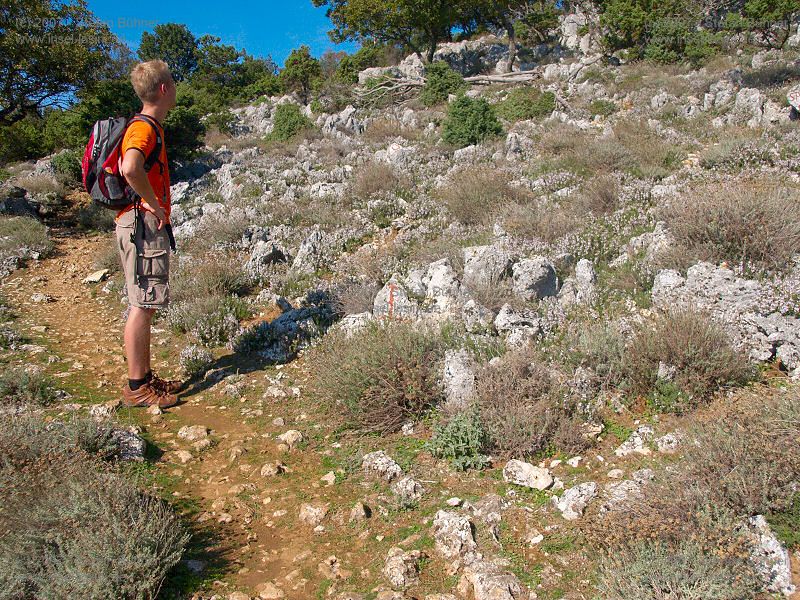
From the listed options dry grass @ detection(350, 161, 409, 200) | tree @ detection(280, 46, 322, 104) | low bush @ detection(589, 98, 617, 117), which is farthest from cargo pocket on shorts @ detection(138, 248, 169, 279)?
tree @ detection(280, 46, 322, 104)

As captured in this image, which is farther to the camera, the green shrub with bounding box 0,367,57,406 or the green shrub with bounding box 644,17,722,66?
the green shrub with bounding box 644,17,722,66

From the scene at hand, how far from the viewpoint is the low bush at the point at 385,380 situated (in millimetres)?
3824

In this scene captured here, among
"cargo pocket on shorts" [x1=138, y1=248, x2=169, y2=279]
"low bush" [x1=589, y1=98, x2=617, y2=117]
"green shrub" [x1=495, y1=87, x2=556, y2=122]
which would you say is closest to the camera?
"cargo pocket on shorts" [x1=138, y1=248, x2=169, y2=279]

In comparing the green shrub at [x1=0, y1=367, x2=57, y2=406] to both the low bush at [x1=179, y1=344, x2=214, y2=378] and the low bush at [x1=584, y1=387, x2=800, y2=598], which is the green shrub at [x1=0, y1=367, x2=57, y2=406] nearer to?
the low bush at [x1=179, y1=344, x2=214, y2=378]

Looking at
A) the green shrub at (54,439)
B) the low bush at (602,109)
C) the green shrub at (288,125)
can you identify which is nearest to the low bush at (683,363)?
the green shrub at (54,439)

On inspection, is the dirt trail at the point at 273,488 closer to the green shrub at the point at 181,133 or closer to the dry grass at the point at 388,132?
the green shrub at the point at 181,133

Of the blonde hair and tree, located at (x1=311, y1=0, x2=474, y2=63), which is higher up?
tree, located at (x1=311, y1=0, x2=474, y2=63)

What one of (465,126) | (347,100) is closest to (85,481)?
(465,126)

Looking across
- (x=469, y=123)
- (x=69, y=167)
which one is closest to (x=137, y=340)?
(x=469, y=123)

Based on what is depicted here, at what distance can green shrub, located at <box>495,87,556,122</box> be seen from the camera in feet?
47.9

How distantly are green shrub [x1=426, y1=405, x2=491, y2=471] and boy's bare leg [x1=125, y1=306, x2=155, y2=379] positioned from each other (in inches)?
94.6

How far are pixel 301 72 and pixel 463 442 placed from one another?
25.9 meters

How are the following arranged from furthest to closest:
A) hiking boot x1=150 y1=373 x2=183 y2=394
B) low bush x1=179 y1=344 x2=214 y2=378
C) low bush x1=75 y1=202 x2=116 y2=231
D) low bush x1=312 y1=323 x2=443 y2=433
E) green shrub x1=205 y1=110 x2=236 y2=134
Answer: green shrub x1=205 y1=110 x2=236 y2=134
low bush x1=75 y1=202 x2=116 y2=231
low bush x1=179 y1=344 x2=214 y2=378
hiking boot x1=150 y1=373 x2=183 y2=394
low bush x1=312 y1=323 x2=443 y2=433

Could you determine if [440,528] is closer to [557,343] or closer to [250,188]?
[557,343]
